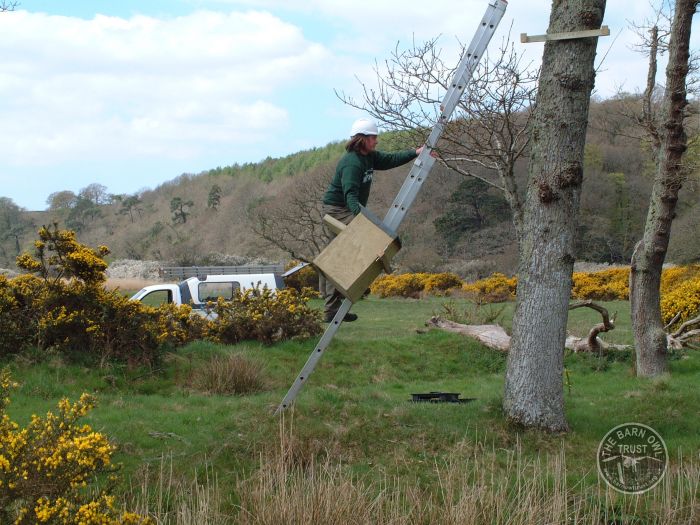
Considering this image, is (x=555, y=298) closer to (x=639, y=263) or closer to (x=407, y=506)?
(x=407, y=506)

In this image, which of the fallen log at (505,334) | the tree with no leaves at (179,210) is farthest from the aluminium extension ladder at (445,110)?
the tree with no leaves at (179,210)

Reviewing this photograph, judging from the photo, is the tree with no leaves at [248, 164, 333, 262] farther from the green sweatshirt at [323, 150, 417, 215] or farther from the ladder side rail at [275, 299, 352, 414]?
the ladder side rail at [275, 299, 352, 414]

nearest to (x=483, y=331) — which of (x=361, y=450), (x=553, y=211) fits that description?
(x=553, y=211)

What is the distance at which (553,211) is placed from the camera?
26.1ft

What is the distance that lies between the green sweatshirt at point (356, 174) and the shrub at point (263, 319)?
8.34 m

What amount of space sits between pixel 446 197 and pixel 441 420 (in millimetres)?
59183

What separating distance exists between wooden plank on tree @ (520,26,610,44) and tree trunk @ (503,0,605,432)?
110 millimetres

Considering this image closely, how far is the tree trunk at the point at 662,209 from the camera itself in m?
11.4

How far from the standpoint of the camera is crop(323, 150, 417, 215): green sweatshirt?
7.53m

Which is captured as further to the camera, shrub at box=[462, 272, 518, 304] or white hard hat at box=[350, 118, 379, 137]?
shrub at box=[462, 272, 518, 304]

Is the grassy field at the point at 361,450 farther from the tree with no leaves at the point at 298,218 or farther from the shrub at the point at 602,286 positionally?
the tree with no leaves at the point at 298,218

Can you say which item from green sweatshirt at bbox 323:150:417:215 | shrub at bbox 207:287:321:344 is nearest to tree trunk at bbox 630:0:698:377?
green sweatshirt at bbox 323:150:417:215

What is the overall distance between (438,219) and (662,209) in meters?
49.9

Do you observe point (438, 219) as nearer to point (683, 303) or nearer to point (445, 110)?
point (683, 303)
